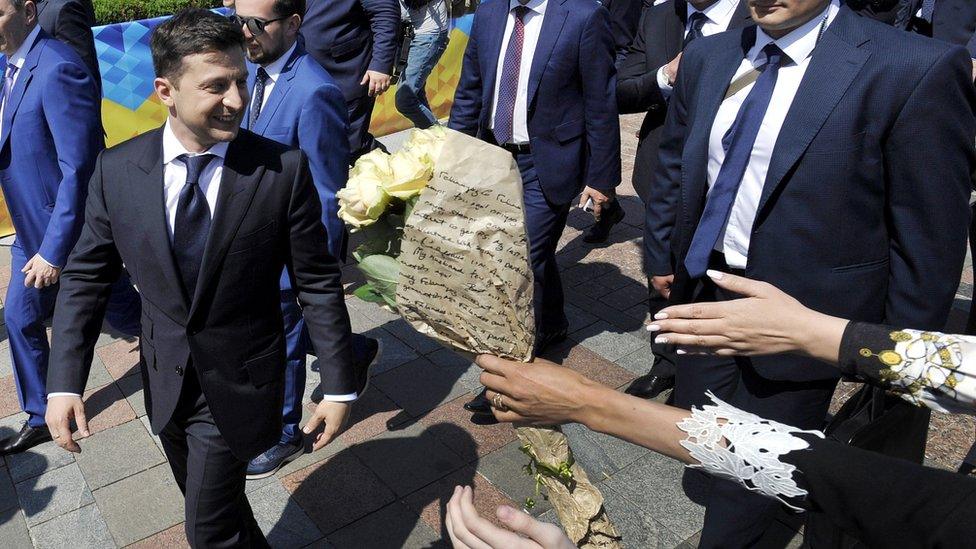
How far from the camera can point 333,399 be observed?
2734 millimetres

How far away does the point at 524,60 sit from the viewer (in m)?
4.37

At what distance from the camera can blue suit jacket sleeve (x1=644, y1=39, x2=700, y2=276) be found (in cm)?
313

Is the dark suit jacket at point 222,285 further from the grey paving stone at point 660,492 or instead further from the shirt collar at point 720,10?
the shirt collar at point 720,10

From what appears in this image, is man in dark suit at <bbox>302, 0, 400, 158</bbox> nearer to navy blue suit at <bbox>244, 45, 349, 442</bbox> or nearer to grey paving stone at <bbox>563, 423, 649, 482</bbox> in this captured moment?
navy blue suit at <bbox>244, 45, 349, 442</bbox>

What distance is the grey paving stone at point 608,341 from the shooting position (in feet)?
16.0

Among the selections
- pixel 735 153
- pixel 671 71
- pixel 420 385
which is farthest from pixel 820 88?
pixel 420 385

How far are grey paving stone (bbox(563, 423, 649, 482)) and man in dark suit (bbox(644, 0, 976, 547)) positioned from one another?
2.88 feet

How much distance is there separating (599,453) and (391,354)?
150 cm

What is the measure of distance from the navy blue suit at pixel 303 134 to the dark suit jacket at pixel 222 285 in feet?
2.56

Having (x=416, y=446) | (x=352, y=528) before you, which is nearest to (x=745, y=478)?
(x=352, y=528)

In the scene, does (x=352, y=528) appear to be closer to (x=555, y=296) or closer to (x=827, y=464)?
(x=555, y=296)

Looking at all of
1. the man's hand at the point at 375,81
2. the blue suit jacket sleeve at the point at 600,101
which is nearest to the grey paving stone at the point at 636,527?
the blue suit jacket sleeve at the point at 600,101

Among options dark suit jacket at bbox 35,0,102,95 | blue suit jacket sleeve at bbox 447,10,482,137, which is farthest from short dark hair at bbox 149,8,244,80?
dark suit jacket at bbox 35,0,102,95

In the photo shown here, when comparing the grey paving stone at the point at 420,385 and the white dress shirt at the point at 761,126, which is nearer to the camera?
the white dress shirt at the point at 761,126
